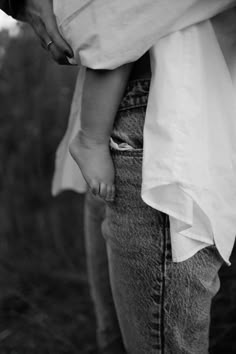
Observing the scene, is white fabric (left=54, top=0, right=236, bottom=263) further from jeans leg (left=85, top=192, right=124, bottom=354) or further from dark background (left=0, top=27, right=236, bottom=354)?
dark background (left=0, top=27, right=236, bottom=354)

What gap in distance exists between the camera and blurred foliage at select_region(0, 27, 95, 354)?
267 centimetres

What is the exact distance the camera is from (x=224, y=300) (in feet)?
6.11

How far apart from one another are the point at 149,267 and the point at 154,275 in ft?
0.06

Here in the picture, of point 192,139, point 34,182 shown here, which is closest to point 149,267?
point 192,139

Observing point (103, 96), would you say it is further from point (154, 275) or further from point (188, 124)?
point (154, 275)

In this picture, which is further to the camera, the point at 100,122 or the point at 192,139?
the point at 100,122

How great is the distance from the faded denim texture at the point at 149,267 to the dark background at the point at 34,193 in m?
1.53

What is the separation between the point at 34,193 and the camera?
2.81m

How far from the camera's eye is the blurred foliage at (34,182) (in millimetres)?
2668

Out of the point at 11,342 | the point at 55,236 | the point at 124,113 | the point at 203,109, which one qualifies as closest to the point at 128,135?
the point at 124,113

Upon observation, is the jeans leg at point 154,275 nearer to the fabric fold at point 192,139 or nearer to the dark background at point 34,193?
the fabric fold at point 192,139

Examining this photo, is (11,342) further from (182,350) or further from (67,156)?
(182,350)

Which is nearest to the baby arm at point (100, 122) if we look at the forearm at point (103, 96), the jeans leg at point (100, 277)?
the forearm at point (103, 96)

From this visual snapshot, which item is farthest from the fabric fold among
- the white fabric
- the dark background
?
the dark background
